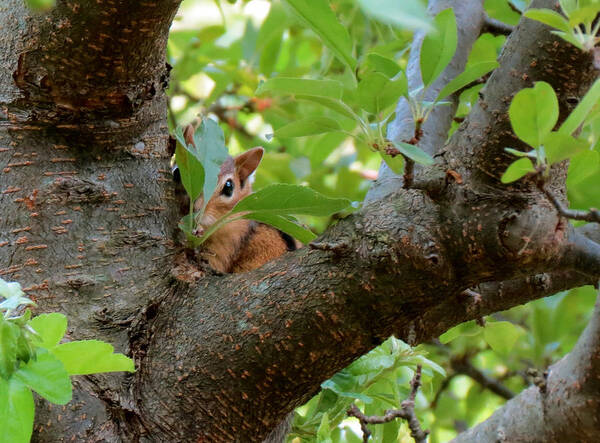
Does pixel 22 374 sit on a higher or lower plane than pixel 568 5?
lower

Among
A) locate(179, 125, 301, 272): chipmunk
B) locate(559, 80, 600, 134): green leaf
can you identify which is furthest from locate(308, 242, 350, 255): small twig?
locate(179, 125, 301, 272): chipmunk

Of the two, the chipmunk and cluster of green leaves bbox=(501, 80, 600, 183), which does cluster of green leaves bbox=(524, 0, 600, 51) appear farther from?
the chipmunk

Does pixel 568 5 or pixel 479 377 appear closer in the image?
pixel 568 5

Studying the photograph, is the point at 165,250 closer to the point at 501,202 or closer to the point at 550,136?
the point at 501,202

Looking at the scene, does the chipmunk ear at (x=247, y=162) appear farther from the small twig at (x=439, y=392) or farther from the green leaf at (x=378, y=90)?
the green leaf at (x=378, y=90)

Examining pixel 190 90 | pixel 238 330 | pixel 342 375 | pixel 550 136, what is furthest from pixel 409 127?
pixel 190 90

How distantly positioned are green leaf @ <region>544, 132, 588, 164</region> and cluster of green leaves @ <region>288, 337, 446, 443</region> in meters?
0.51

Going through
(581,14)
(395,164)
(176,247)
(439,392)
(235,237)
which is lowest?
(439,392)

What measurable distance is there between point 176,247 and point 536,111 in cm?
70

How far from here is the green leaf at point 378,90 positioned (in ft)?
3.29

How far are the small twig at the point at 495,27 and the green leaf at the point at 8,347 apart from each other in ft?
5.05

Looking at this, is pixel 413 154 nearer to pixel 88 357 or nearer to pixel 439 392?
pixel 88 357

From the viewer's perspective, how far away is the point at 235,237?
2.10 m

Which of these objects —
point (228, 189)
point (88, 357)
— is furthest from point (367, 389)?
point (228, 189)
